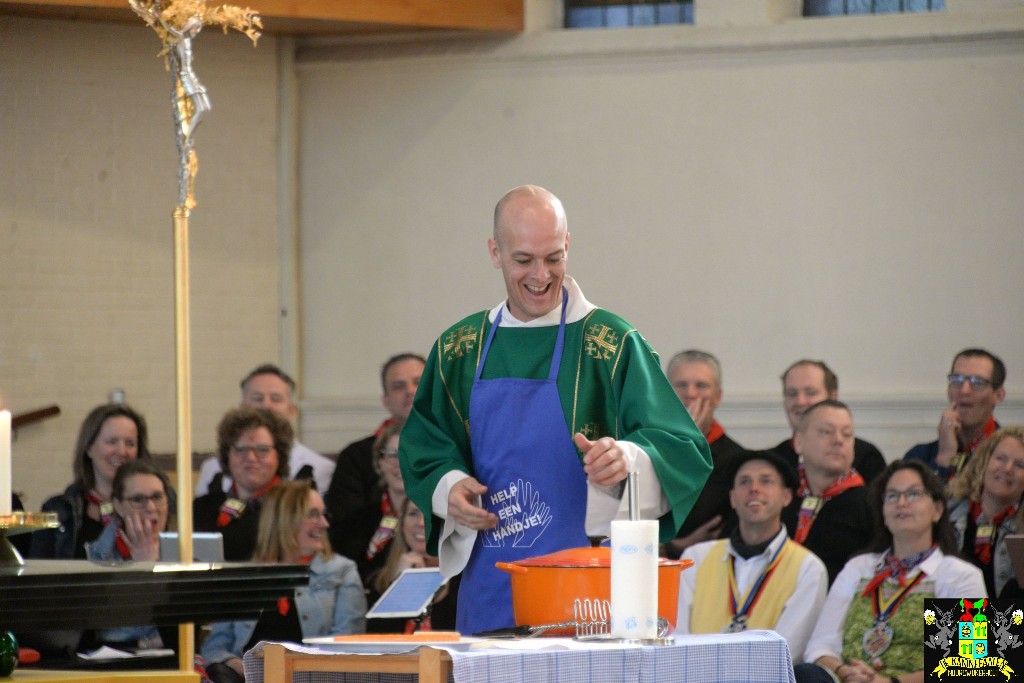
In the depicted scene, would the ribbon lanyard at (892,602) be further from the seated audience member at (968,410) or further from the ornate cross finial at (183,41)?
the ornate cross finial at (183,41)

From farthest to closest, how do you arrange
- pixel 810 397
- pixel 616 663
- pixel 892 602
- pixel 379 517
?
pixel 810 397 → pixel 379 517 → pixel 892 602 → pixel 616 663

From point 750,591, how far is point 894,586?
0.53 metres

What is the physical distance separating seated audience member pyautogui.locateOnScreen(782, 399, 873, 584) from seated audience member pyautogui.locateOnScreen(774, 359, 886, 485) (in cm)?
38

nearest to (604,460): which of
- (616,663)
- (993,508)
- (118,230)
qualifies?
(616,663)

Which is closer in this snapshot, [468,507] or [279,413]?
[468,507]

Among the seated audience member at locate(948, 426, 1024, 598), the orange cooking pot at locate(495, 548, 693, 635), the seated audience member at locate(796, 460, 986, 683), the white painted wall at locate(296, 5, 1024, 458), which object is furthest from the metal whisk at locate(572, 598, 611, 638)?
the white painted wall at locate(296, 5, 1024, 458)

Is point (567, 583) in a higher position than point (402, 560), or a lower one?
higher

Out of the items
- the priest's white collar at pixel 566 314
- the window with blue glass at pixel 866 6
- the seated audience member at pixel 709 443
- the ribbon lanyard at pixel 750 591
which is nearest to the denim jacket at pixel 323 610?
the seated audience member at pixel 709 443

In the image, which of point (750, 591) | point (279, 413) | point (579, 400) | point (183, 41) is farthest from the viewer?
point (279, 413)

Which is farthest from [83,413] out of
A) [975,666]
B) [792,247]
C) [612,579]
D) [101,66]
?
[612,579]

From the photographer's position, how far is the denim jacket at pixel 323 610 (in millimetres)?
5668

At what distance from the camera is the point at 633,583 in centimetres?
259

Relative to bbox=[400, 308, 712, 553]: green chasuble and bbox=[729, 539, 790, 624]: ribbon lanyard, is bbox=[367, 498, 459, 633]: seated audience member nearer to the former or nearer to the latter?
bbox=[729, 539, 790, 624]: ribbon lanyard

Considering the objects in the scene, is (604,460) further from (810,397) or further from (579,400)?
(810,397)
